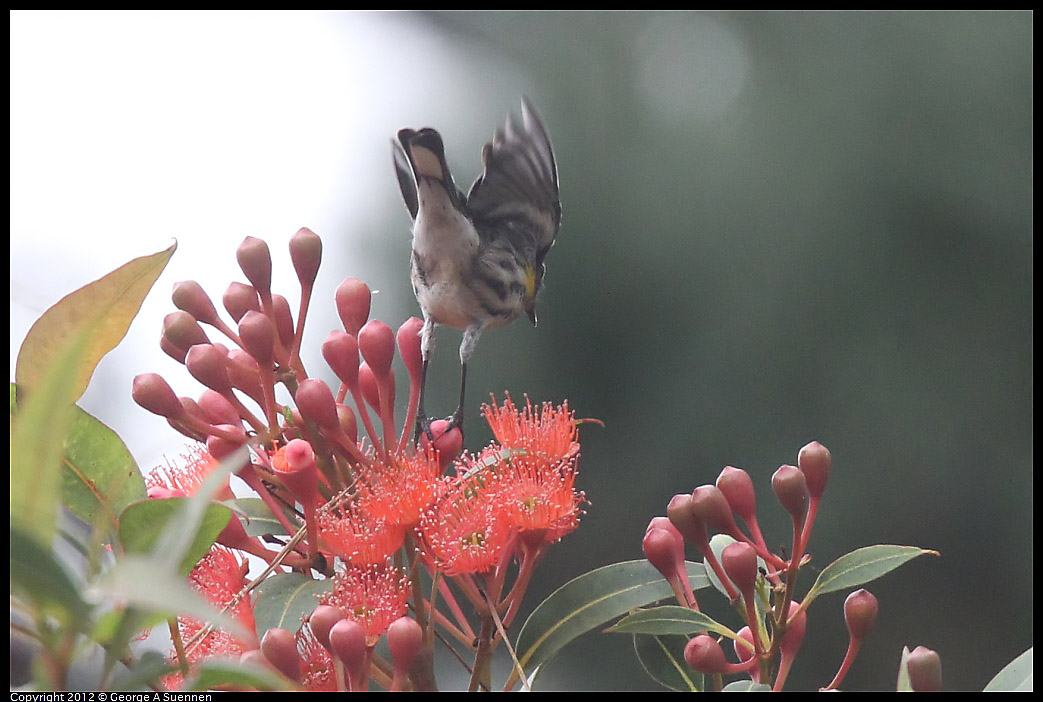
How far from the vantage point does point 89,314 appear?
27.0 inches

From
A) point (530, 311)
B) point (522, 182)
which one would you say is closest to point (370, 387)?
point (522, 182)

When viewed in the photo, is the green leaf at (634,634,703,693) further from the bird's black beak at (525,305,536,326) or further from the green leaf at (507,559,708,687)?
the bird's black beak at (525,305,536,326)

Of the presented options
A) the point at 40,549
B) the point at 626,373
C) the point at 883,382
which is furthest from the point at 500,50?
the point at 40,549

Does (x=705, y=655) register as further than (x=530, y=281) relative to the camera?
No

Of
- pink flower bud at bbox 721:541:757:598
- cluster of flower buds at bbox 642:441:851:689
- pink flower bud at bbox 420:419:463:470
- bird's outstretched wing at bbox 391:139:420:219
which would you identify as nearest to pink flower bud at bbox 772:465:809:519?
cluster of flower buds at bbox 642:441:851:689

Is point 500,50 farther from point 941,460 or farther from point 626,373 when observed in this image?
point 941,460

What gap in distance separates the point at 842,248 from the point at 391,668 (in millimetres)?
3949

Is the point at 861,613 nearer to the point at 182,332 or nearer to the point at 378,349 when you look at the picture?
the point at 378,349

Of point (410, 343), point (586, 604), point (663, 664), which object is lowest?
point (663, 664)

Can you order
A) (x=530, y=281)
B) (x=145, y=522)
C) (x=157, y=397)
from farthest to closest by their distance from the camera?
1. (x=530, y=281)
2. (x=157, y=397)
3. (x=145, y=522)

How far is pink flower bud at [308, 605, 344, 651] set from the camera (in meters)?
0.78

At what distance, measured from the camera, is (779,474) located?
957mm

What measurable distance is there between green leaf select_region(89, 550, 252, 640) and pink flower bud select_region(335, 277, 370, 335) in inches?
26.8

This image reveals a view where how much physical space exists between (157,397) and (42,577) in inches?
22.2
